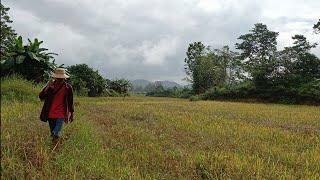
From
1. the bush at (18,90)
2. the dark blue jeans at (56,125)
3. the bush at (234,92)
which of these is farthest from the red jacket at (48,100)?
the bush at (234,92)

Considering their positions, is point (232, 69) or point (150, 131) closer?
point (150, 131)

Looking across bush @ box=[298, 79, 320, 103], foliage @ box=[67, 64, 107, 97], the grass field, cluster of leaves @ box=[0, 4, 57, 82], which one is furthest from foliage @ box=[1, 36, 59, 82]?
bush @ box=[298, 79, 320, 103]

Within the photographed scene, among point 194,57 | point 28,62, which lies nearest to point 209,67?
point 194,57

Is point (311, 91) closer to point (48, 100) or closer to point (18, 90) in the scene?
point (18, 90)

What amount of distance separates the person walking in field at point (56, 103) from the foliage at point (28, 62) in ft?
28.9

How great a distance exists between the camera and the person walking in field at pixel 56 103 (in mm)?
7508

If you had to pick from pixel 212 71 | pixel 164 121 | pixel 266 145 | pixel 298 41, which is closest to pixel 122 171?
pixel 266 145

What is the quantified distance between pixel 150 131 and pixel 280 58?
2843 centimetres

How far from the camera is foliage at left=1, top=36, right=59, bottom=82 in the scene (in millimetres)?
16000

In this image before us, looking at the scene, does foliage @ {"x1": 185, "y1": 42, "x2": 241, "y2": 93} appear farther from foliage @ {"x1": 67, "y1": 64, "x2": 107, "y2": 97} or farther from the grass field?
the grass field

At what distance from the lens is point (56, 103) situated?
7598mm

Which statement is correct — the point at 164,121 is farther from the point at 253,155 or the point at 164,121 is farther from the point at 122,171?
the point at 122,171

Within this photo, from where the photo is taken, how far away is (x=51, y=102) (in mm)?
7594

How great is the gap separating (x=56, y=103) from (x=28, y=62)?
9.92m
